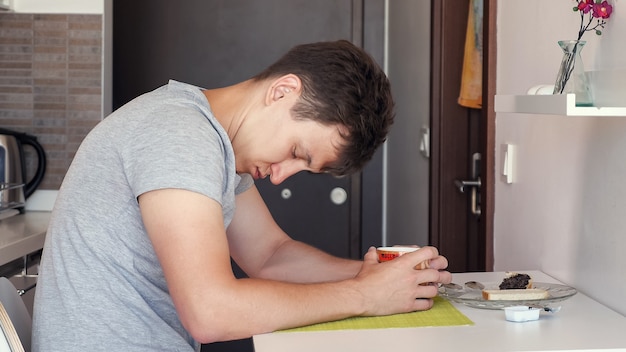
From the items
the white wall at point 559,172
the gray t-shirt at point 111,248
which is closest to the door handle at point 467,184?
the white wall at point 559,172

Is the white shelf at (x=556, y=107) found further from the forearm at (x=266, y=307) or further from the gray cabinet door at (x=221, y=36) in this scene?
Answer: the gray cabinet door at (x=221, y=36)

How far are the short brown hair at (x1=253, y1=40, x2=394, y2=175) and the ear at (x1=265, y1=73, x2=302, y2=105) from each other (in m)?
0.01

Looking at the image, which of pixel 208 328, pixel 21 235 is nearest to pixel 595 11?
pixel 208 328

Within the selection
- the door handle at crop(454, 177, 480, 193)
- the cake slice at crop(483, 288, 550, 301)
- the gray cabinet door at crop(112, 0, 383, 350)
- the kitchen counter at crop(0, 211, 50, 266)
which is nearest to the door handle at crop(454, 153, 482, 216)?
the door handle at crop(454, 177, 480, 193)

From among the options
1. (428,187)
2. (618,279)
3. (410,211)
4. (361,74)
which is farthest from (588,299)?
(410,211)

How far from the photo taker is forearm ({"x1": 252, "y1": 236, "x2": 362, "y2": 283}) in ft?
5.84

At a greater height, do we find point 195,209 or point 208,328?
point 195,209

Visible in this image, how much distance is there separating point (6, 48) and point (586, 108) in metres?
2.53

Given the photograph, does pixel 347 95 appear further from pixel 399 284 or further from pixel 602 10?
pixel 602 10

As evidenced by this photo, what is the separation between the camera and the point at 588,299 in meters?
1.66

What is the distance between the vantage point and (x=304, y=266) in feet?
5.92

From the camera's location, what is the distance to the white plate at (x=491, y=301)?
157 centimetres

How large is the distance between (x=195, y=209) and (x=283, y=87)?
29 centimetres

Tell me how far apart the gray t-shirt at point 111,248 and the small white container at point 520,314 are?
543 millimetres
